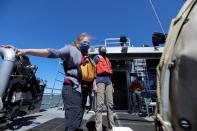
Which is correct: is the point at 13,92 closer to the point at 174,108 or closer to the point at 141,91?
the point at 174,108

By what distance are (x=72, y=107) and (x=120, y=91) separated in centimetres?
1113

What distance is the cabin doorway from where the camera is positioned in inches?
525

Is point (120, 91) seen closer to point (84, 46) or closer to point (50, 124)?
point (50, 124)

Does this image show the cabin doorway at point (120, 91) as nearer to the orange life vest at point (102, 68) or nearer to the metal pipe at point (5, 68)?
the orange life vest at point (102, 68)

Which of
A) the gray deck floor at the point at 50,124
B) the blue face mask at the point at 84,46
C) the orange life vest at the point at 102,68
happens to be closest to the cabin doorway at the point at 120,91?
the gray deck floor at the point at 50,124

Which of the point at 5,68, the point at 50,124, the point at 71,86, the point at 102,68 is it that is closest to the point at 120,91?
the point at 50,124

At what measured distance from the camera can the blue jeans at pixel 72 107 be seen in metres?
2.71

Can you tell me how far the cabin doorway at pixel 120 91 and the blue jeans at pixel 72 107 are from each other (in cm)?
1059

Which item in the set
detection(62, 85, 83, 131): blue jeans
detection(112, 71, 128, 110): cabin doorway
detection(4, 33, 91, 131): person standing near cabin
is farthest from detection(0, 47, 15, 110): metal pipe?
detection(112, 71, 128, 110): cabin doorway

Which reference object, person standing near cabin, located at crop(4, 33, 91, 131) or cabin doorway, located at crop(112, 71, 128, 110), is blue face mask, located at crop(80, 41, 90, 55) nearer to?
person standing near cabin, located at crop(4, 33, 91, 131)

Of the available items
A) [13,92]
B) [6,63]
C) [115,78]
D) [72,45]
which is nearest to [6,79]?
[6,63]

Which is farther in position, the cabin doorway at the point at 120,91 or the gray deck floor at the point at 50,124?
the cabin doorway at the point at 120,91

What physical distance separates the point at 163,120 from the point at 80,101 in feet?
6.04

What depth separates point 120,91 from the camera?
45.1 feet
